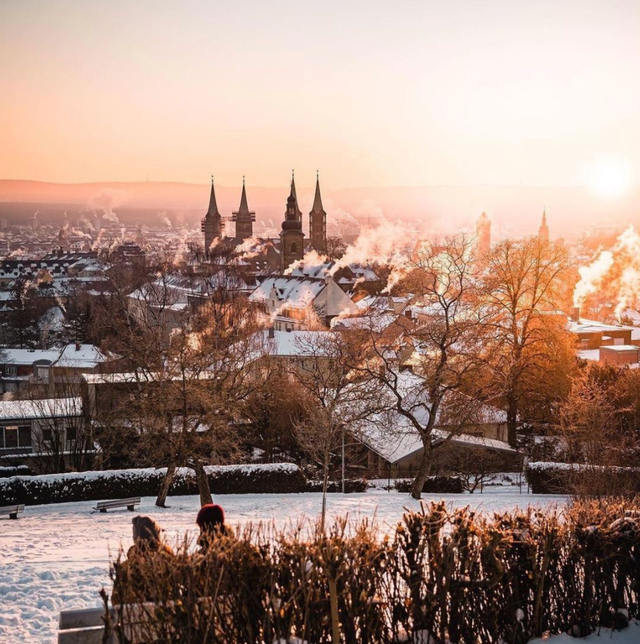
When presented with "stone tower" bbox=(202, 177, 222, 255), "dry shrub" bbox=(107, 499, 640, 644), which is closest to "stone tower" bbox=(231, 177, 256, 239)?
"stone tower" bbox=(202, 177, 222, 255)

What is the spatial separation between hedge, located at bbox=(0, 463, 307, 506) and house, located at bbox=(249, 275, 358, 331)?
35.0m

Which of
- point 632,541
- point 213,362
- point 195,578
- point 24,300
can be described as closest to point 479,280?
point 213,362

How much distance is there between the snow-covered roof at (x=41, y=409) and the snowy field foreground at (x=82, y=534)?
32.7 feet

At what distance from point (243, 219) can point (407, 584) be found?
527ft

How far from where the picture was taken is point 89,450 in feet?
112

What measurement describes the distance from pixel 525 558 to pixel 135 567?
4.27 m

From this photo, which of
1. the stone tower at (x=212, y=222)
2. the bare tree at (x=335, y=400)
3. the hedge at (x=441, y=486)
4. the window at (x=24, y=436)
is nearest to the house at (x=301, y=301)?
the window at (x=24, y=436)

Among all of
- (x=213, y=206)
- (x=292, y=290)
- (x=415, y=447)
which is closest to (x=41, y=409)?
(x=415, y=447)

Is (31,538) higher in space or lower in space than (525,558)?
lower

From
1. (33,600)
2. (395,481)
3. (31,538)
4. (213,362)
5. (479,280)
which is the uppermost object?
(479,280)

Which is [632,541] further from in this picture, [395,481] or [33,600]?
[395,481]

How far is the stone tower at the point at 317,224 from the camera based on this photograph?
470 feet

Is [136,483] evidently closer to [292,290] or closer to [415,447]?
[415,447]

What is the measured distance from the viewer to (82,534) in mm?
18516
